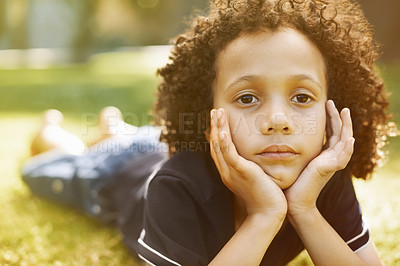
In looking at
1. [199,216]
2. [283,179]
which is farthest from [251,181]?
[199,216]

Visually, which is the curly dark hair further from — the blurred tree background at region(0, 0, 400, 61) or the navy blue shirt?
the blurred tree background at region(0, 0, 400, 61)

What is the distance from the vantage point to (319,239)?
6.39 feet

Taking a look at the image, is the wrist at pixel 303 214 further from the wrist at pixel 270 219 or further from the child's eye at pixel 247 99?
the child's eye at pixel 247 99

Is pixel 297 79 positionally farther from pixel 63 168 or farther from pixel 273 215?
pixel 63 168

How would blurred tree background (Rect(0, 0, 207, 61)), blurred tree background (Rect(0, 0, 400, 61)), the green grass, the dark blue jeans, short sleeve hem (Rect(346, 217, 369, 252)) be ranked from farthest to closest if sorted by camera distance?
blurred tree background (Rect(0, 0, 207, 61))
blurred tree background (Rect(0, 0, 400, 61))
the dark blue jeans
the green grass
short sleeve hem (Rect(346, 217, 369, 252))

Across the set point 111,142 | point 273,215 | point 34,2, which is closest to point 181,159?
point 273,215

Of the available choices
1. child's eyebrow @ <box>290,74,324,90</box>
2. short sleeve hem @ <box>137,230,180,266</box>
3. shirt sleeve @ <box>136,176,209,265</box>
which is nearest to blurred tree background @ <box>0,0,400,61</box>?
child's eyebrow @ <box>290,74,324,90</box>

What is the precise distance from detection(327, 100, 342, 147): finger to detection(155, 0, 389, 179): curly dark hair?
0.57ft

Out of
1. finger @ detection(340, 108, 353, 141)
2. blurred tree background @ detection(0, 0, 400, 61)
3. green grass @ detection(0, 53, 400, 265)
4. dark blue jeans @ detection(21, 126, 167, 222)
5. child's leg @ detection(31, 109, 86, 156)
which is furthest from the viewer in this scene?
blurred tree background @ detection(0, 0, 400, 61)

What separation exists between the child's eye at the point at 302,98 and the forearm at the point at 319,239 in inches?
18.1

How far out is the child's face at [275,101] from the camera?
1.89 m

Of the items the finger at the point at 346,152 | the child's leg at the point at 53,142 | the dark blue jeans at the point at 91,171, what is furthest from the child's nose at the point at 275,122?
the child's leg at the point at 53,142

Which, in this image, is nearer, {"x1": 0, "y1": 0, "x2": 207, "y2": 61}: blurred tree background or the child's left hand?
the child's left hand

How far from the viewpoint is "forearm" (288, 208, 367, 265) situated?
6.38 feet
